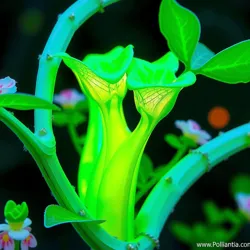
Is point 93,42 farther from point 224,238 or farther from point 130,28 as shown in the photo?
point 224,238

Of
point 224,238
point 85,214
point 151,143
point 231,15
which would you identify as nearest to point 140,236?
point 85,214

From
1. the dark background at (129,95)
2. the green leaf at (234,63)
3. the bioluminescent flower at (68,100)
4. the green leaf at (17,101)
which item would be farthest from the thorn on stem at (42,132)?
the dark background at (129,95)

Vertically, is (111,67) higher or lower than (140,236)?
higher

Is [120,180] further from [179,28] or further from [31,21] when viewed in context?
[31,21]

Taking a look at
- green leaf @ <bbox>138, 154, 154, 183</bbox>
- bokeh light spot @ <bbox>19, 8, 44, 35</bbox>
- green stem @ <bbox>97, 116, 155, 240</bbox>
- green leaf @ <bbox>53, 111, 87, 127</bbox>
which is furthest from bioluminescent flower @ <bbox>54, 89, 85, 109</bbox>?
bokeh light spot @ <bbox>19, 8, 44, 35</bbox>

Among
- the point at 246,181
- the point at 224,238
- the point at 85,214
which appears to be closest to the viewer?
the point at 85,214

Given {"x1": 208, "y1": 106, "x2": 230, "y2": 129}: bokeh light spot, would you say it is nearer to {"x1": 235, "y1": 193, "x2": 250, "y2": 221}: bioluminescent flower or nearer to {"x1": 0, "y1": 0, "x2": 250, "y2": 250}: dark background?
{"x1": 0, "y1": 0, "x2": 250, "y2": 250}: dark background

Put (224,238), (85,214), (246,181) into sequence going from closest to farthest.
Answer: (85,214) < (224,238) < (246,181)
